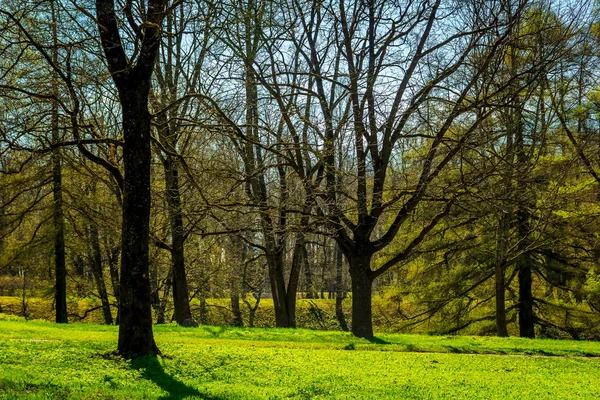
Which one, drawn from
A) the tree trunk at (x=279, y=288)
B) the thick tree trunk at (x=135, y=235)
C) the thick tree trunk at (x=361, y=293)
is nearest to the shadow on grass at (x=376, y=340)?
the thick tree trunk at (x=361, y=293)

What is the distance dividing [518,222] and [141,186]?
16.1 metres

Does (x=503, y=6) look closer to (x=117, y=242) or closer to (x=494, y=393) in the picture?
(x=494, y=393)

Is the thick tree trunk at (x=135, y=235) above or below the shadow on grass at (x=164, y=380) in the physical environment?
above

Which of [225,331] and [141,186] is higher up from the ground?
[141,186]

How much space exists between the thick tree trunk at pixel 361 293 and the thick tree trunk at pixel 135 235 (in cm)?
717

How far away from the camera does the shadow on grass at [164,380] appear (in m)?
6.56

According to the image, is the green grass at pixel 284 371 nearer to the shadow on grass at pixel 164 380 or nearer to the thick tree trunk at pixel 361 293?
the shadow on grass at pixel 164 380

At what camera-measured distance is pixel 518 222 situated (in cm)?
2050

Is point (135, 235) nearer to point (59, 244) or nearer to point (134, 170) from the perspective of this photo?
point (134, 170)

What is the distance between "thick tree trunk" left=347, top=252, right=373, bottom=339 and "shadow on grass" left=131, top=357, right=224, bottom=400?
744 centimetres

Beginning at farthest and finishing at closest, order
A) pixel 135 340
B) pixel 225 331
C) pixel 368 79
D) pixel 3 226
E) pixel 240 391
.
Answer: pixel 3 226 < pixel 225 331 < pixel 368 79 < pixel 135 340 < pixel 240 391

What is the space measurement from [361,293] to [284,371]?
6.53 metres

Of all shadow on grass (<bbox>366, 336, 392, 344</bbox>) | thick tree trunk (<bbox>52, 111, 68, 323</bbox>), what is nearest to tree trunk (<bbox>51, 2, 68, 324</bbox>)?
thick tree trunk (<bbox>52, 111, 68, 323</bbox>)

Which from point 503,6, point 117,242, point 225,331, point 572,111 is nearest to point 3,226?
point 117,242
